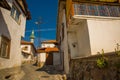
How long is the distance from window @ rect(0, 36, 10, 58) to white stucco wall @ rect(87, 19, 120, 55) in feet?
19.7

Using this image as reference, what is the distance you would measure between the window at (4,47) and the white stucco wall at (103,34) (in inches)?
236

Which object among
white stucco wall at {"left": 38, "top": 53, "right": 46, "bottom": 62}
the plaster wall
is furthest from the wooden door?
the plaster wall

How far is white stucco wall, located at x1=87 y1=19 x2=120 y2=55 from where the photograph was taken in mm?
8238

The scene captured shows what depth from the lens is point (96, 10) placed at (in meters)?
8.73

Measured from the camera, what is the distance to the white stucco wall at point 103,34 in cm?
824

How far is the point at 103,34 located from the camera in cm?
855

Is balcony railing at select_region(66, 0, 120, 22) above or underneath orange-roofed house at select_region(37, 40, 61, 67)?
above

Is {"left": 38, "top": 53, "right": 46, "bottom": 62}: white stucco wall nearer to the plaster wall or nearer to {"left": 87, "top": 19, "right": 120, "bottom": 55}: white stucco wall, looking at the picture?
the plaster wall

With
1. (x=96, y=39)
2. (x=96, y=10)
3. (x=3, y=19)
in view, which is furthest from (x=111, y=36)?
(x=3, y=19)

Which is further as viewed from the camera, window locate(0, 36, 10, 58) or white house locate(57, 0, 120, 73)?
white house locate(57, 0, 120, 73)

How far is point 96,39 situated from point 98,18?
1.65m

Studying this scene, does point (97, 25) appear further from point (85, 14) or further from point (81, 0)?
point (81, 0)

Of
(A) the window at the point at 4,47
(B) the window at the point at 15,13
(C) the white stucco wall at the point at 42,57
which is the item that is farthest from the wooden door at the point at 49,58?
(A) the window at the point at 4,47

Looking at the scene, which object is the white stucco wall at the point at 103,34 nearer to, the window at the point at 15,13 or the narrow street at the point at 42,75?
the narrow street at the point at 42,75
